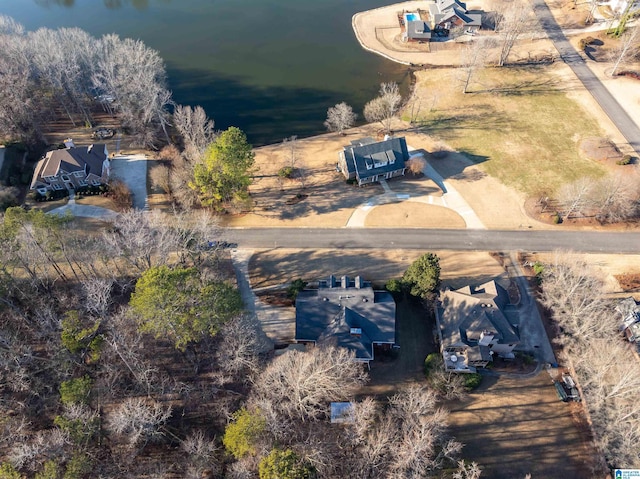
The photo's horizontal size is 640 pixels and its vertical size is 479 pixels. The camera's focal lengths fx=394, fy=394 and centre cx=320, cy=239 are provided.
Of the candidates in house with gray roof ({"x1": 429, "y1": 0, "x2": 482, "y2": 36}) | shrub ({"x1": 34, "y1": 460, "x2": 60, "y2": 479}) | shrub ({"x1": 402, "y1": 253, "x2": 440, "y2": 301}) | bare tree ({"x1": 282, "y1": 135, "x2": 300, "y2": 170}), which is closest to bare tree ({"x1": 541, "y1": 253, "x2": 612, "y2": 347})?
shrub ({"x1": 402, "y1": 253, "x2": 440, "y2": 301})

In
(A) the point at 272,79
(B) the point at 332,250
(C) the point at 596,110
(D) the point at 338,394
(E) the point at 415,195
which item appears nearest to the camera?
(D) the point at 338,394

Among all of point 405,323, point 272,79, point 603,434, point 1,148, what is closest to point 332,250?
point 405,323

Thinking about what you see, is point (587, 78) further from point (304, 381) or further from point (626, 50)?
point (304, 381)

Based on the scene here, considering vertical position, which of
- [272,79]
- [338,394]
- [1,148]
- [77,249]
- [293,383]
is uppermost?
[272,79]

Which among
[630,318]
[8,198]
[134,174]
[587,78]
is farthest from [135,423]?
[587,78]

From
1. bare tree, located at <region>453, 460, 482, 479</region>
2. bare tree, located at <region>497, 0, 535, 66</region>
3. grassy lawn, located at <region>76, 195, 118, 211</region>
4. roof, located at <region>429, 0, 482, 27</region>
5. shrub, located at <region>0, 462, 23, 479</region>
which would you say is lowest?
bare tree, located at <region>453, 460, 482, 479</region>

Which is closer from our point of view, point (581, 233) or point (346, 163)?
point (581, 233)

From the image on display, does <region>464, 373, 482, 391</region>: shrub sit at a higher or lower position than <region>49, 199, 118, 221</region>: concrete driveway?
lower

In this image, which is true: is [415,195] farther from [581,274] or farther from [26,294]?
[26,294]

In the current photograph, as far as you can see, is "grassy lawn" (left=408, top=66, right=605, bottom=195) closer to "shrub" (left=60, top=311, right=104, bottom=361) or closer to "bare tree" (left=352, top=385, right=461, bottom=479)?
"bare tree" (left=352, top=385, right=461, bottom=479)
